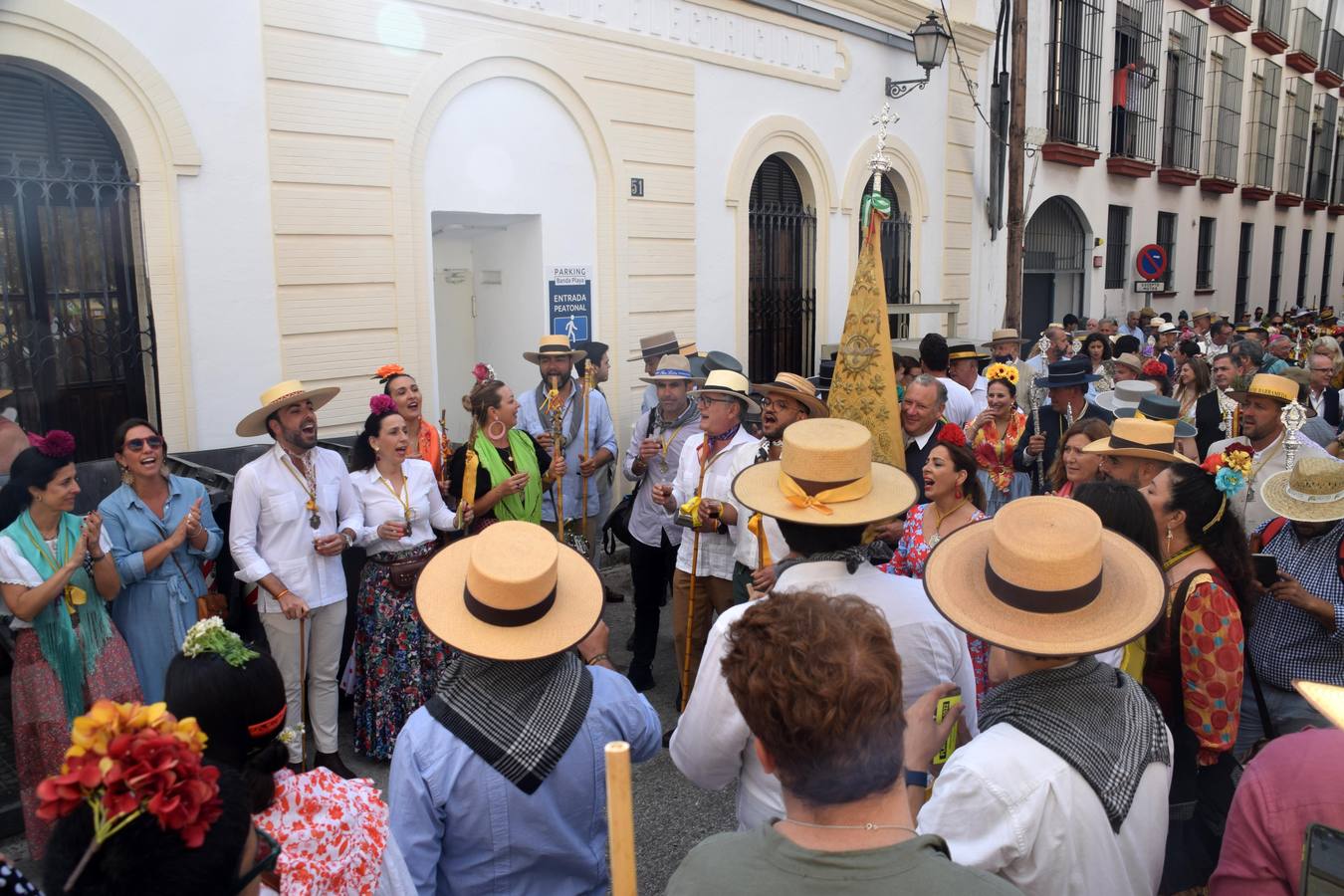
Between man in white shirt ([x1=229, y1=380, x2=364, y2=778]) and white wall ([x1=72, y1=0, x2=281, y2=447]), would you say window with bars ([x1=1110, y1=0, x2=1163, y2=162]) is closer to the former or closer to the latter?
white wall ([x1=72, y1=0, x2=281, y2=447])

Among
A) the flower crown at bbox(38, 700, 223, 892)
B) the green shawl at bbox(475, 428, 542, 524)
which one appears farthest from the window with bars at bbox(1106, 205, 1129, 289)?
the flower crown at bbox(38, 700, 223, 892)

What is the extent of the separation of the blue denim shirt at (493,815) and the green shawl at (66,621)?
8.11ft

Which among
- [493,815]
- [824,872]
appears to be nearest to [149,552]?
[493,815]

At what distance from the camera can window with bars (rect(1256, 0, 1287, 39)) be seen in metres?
22.8

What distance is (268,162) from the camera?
259 inches

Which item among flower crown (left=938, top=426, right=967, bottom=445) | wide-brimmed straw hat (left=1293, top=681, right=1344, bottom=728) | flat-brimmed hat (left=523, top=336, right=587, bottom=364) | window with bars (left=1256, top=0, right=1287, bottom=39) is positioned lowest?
wide-brimmed straw hat (left=1293, top=681, right=1344, bottom=728)

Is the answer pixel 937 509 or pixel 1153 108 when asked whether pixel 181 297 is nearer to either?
pixel 937 509

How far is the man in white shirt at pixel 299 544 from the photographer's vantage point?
4523 mm

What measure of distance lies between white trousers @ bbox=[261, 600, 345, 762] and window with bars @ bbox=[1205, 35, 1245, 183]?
21.8 meters

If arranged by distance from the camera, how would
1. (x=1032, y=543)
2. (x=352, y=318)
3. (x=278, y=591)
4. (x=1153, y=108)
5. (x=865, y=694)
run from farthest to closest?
(x=1153, y=108) < (x=352, y=318) < (x=278, y=591) < (x=1032, y=543) < (x=865, y=694)

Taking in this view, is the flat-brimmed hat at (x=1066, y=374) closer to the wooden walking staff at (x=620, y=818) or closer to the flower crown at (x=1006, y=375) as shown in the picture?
the flower crown at (x=1006, y=375)

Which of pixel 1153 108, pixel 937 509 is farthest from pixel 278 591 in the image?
pixel 1153 108

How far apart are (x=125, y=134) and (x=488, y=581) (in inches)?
203

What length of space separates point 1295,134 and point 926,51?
20.1 meters
